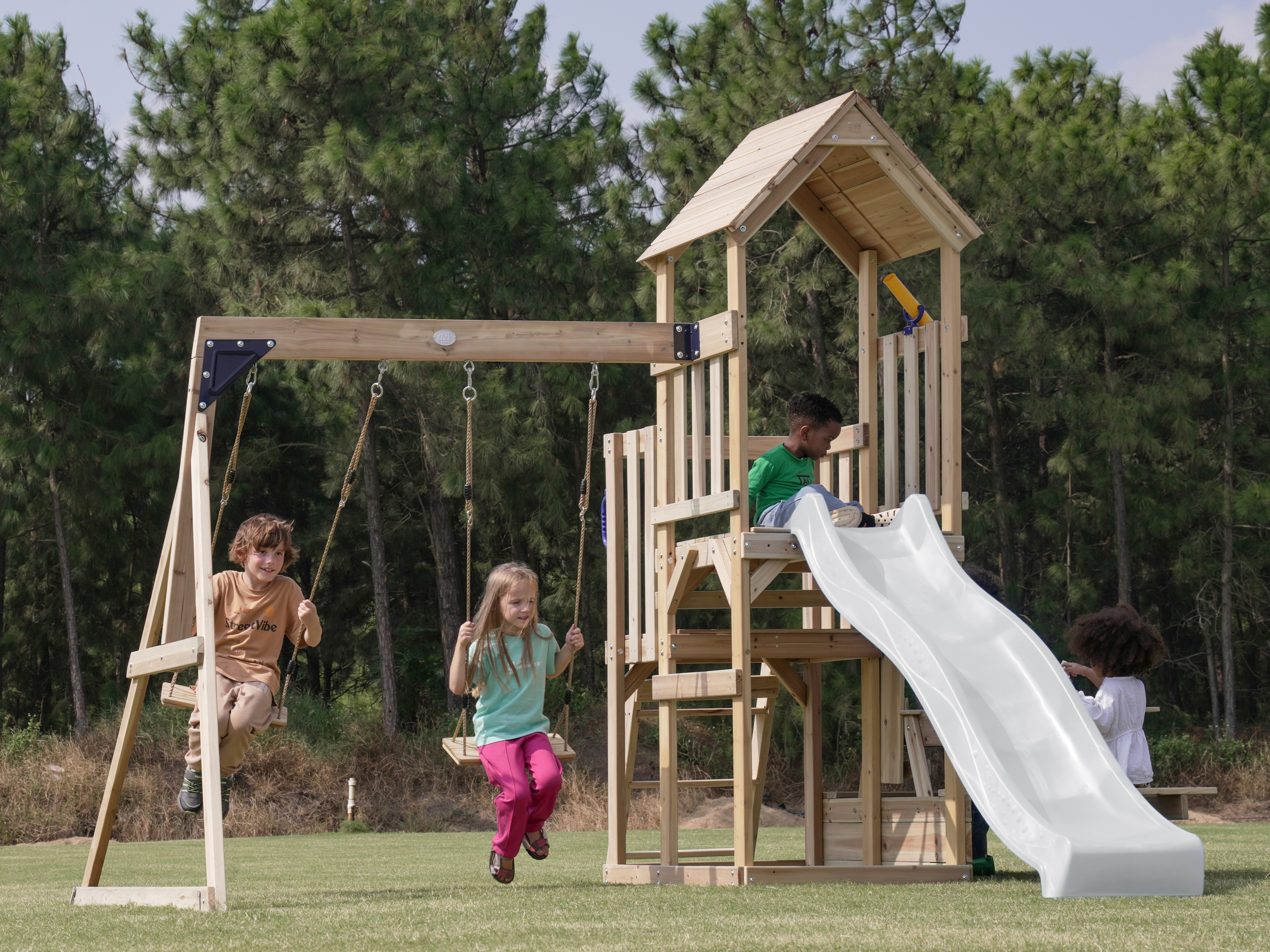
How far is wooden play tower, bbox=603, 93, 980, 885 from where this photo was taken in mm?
7453

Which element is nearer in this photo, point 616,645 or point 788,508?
point 788,508

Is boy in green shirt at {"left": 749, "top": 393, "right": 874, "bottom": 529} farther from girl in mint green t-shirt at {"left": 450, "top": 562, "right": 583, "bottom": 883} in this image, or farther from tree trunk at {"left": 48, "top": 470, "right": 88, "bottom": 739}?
tree trunk at {"left": 48, "top": 470, "right": 88, "bottom": 739}

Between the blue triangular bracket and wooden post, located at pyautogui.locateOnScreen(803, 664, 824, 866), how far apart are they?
3.47m

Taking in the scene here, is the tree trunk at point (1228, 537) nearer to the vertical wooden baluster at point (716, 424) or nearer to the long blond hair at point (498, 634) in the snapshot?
the vertical wooden baluster at point (716, 424)

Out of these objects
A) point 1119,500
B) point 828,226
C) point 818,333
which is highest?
point 818,333

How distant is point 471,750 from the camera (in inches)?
293

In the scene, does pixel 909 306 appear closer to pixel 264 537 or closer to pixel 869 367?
pixel 869 367

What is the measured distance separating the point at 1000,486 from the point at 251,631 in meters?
16.3

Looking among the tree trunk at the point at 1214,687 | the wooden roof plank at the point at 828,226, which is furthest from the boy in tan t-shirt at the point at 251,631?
the tree trunk at the point at 1214,687

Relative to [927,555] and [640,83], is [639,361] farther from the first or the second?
[640,83]

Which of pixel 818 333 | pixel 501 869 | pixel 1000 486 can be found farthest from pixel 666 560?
pixel 1000 486

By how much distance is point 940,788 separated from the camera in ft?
60.0

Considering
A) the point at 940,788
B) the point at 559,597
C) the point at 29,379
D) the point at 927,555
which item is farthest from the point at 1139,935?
the point at 29,379

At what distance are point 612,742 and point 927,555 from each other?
208 cm
